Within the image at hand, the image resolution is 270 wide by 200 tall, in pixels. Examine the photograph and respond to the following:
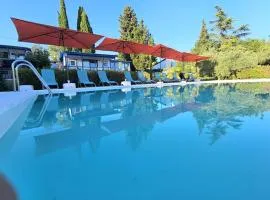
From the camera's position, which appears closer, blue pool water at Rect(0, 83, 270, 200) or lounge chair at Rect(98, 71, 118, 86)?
blue pool water at Rect(0, 83, 270, 200)

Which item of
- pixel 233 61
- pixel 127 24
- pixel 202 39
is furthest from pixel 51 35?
pixel 202 39

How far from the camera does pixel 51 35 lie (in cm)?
1273

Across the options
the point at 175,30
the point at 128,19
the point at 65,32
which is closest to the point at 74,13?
the point at 128,19

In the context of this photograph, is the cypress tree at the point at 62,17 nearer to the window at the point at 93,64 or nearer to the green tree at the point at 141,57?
the window at the point at 93,64

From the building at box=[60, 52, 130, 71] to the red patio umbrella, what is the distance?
1622 centimetres

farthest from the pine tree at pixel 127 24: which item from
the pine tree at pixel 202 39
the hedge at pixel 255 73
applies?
the pine tree at pixel 202 39

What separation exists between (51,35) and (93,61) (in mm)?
20318

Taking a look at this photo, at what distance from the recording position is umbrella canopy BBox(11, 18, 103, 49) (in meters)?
10.9

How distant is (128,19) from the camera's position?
3175 cm

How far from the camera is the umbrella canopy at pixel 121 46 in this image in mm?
15477

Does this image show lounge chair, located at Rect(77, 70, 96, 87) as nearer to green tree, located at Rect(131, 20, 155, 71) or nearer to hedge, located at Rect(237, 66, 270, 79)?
green tree, located at Rect(131, 20, 155, 71)

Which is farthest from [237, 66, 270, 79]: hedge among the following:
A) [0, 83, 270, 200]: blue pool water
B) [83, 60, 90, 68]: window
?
[0, 83, 270, 200]: blue pool water

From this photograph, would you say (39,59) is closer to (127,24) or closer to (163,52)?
(163,52)

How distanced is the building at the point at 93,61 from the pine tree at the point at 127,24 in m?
1.78
